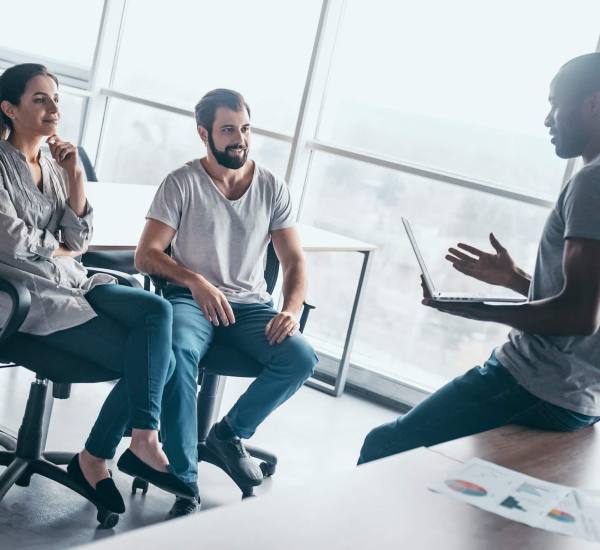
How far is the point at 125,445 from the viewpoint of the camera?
132 inches

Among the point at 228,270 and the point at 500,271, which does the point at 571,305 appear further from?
the point at 228,270

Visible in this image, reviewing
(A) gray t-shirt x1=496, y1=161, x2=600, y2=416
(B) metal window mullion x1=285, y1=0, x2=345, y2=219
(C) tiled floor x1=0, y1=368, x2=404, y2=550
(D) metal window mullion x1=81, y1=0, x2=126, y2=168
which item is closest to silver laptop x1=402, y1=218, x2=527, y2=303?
(A) gray t-shirt x1=496, y1=161, x2=600, y2=416

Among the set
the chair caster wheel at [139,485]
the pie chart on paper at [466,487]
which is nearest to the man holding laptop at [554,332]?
the pie chart on paper at [466,487]

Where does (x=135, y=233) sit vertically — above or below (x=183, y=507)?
above

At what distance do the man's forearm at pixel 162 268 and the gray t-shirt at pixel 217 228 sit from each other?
102 millimetres

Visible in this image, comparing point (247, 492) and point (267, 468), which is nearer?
point (247, 492)

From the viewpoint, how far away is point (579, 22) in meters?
4.12

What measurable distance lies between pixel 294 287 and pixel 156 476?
0.87 m

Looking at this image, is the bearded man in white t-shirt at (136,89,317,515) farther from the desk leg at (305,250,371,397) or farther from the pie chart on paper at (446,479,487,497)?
the pie chart on paper at (446,479,487,497)

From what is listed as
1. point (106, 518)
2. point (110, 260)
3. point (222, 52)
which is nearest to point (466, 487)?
point (106, 518)

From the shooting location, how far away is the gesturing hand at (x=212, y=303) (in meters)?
2.90

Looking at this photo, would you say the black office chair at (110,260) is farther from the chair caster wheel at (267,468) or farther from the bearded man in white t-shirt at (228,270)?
the chair caster wheel at (267,468)

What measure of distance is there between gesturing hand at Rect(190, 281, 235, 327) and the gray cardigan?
28 cm

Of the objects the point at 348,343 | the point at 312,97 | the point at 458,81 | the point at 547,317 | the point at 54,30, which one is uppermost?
the point at 458,81
